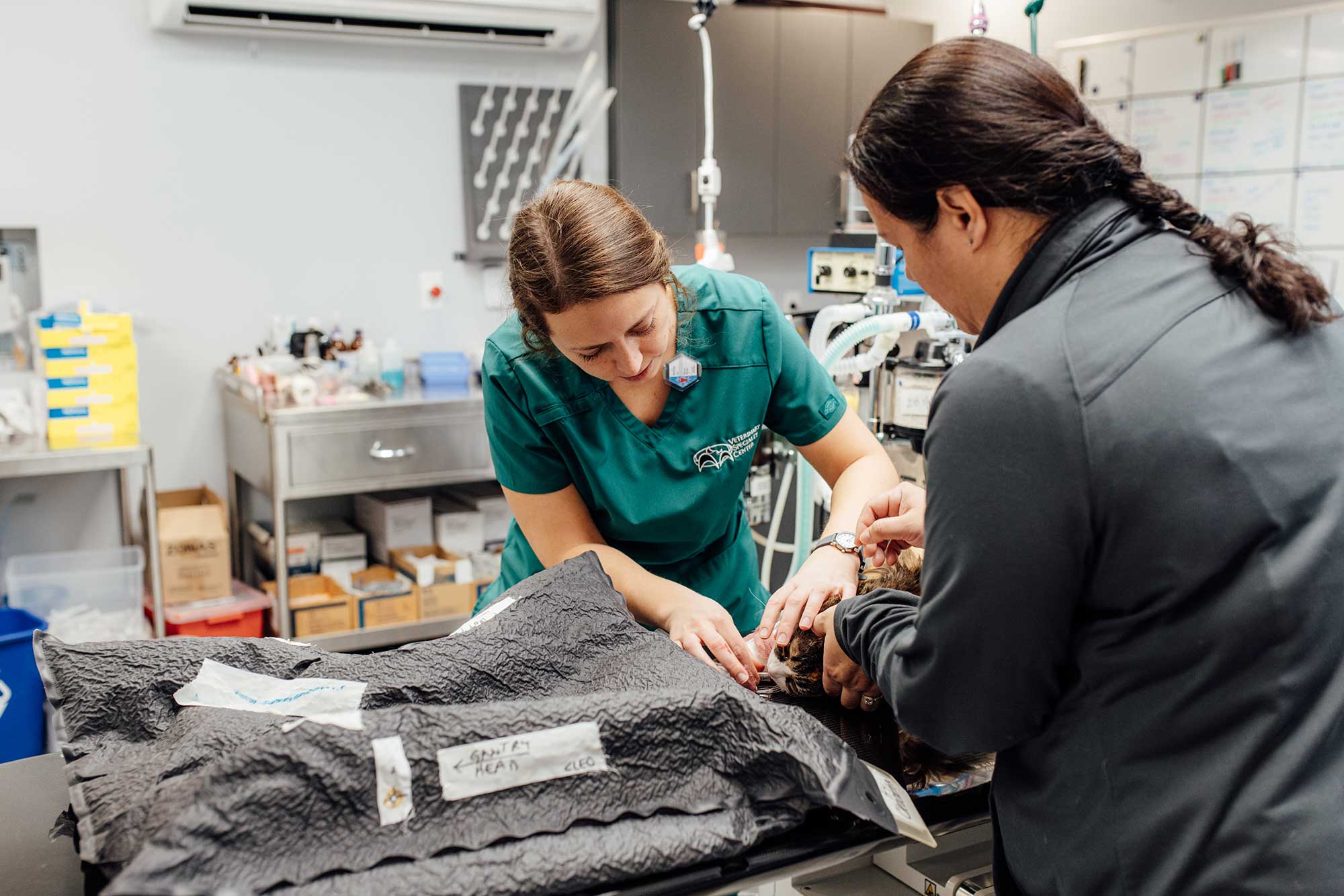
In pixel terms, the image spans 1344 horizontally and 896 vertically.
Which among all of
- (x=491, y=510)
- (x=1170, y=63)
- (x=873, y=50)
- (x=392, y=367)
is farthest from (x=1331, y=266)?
(x=392, y=367)

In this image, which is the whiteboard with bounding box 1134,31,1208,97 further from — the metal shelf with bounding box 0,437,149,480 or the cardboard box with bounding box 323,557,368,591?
the metal shelf with bounding box 0,437,149,480

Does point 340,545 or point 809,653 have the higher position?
point 809,653

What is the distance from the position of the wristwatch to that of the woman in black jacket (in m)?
0.52

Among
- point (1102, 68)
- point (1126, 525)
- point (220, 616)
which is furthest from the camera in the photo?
point (1102, 68)

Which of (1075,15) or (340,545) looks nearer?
(340,545)

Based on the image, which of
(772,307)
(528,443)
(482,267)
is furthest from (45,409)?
(772,307)

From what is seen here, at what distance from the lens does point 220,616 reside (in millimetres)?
3072

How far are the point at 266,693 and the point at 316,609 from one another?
2.29 metres

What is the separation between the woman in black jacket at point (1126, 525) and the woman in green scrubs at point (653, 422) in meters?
0.46

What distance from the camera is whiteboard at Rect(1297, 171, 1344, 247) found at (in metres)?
3.11

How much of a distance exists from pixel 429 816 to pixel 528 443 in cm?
70

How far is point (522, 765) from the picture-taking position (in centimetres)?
87

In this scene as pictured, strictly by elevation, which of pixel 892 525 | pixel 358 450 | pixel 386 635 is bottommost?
pixel 386 635

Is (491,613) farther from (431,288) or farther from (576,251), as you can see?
(431,288)
